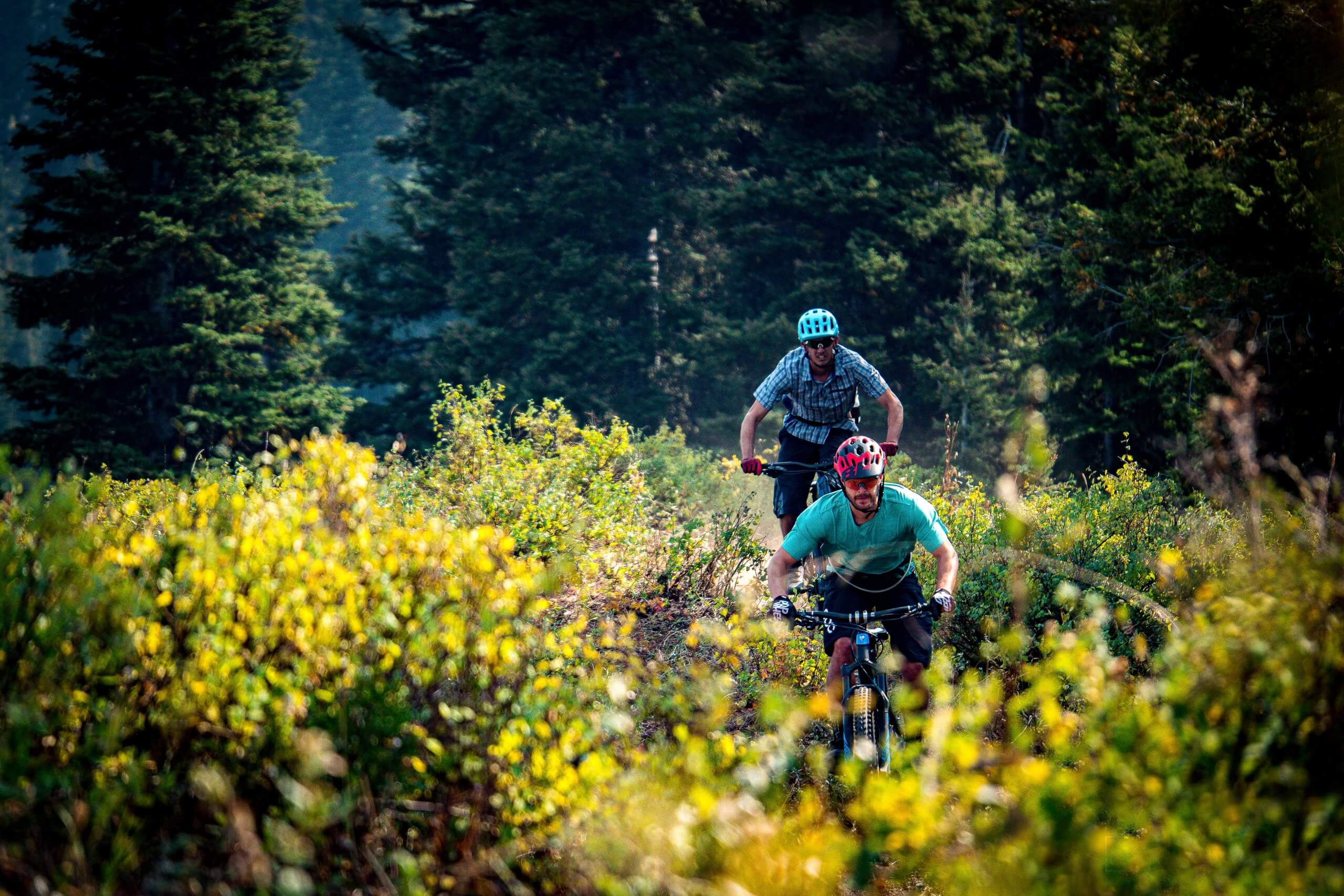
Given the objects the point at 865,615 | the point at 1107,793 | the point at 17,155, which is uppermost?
the point at 1107,793

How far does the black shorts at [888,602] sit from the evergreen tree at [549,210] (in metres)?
20.7

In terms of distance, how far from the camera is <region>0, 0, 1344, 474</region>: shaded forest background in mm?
17375

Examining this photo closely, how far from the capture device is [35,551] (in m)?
3.90

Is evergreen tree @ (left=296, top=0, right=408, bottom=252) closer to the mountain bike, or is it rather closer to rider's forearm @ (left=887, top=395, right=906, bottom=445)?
rider's forearm @ (left=887, top=395, right=906, bottom=445)

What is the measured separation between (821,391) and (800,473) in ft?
2.25

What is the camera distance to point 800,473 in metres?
8.15

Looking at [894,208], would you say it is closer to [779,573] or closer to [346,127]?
[779,573]

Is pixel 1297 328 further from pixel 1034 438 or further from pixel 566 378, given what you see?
pixel 566 378

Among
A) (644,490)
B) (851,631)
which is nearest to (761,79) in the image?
(644,490)

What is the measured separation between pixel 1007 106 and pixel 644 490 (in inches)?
774

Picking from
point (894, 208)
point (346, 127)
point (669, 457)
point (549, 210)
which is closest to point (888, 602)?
point (669, 457)

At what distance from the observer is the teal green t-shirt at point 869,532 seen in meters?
5.83

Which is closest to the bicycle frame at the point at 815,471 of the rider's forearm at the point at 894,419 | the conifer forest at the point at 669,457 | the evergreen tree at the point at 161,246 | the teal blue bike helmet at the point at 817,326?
the rider's forearm at the point at 894,419

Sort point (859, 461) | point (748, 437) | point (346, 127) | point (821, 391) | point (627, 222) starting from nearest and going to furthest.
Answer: point (859, 461), point (821, 391), point (748, 437), point (627, 222), point (346, 127)
